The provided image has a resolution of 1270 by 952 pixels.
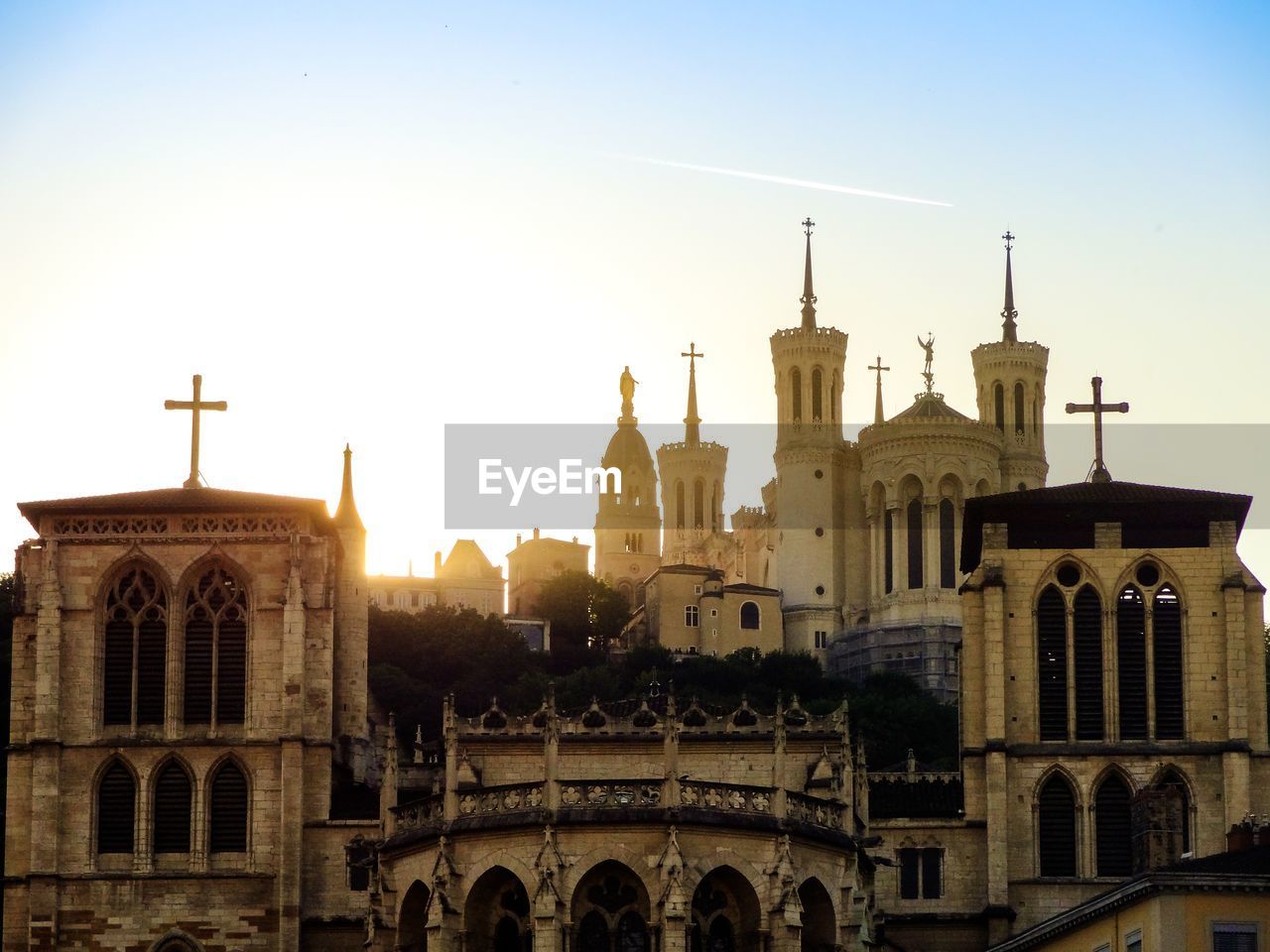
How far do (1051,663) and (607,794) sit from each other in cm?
2830

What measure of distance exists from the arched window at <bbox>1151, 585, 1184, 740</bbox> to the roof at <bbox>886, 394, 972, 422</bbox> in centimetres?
8714

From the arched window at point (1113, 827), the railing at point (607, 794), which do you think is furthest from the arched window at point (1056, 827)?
the railing at point (607, 794)

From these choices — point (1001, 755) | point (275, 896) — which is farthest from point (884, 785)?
point (275, 896)

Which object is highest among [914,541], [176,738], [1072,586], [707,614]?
[914,541]

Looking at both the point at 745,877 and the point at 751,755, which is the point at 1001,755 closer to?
the point at 751,755

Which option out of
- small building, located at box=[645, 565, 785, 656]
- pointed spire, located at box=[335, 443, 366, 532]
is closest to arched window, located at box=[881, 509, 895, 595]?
small building, located at box=[645, 565, 785, 656]

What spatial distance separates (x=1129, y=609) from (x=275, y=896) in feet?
80.4

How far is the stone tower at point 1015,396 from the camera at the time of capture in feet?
626

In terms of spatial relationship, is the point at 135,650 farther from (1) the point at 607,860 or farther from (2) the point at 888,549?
(2) the point at 888,549

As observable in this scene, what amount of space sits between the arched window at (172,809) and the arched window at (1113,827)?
2444 centimetres

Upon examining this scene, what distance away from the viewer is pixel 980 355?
19688 cm

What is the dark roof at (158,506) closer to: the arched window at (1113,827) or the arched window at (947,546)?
the arched window at (1113,827)

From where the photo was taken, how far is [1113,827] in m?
91.2

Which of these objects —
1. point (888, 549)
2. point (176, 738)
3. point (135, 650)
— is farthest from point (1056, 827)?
point (888, 549)
